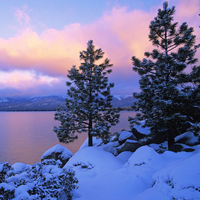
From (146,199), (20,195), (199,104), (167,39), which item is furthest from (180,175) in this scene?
(167,39)

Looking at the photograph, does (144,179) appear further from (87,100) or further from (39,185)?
(87,100)

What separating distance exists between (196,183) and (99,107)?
472 inches

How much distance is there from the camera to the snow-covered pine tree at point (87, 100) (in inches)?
615

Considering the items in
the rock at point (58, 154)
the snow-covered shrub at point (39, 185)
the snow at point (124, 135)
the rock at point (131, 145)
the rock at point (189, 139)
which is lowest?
the rock at point (58, 154)

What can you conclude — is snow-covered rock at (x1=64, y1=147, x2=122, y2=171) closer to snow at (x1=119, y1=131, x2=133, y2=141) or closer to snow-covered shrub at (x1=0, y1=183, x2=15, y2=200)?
snow-covered shrub at (x1=0, y1=183, x2=15, y2=200)

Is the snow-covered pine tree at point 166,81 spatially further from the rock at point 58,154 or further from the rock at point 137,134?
the rock at point 58,154

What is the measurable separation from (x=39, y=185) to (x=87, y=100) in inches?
457

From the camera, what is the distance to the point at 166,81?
12.3 m

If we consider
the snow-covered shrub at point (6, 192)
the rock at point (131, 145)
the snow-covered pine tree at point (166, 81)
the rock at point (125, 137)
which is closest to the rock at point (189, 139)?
the snow-covered pine tree at point (166, 81)

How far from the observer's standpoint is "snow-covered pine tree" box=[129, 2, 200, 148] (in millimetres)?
10938

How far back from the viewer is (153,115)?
12242 mm

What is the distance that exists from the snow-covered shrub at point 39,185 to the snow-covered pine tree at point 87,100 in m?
10.1

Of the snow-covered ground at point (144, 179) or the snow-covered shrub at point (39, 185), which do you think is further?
the snow-covered ground at point (144, 179)

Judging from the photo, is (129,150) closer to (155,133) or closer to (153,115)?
(155,133)
